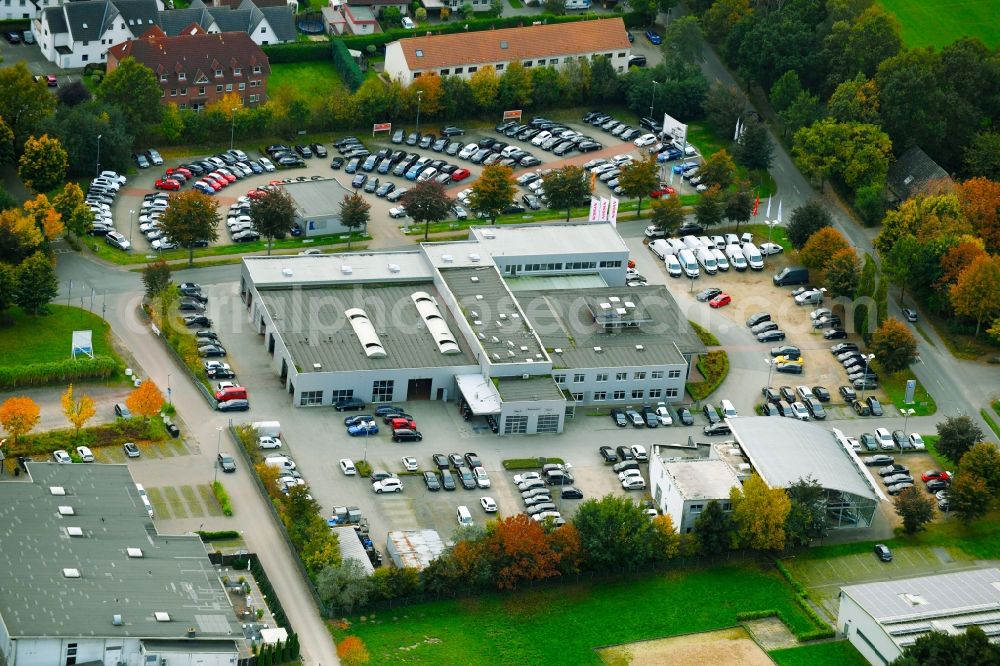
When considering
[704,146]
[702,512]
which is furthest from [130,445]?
[704,146]

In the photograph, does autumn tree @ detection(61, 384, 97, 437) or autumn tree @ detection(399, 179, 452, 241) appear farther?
autumn tree @ detection(399, 179, 452, 241)

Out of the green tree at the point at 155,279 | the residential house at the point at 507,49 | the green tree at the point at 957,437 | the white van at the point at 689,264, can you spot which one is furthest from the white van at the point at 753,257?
the green tree at the point at 155,279

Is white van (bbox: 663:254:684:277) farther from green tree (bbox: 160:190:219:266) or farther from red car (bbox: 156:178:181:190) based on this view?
red car (bbox: 156:178:181:190)

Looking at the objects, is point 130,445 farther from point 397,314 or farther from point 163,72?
point 163,72

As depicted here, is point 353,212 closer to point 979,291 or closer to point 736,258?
point 736,258

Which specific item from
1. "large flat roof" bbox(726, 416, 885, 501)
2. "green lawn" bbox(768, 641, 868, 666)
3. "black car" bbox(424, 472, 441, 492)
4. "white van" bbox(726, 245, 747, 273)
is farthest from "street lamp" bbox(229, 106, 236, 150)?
"green lawn" bbox(768, 641, 868, 666)

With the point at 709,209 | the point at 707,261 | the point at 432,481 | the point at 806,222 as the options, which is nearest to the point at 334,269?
the point at 432,481
